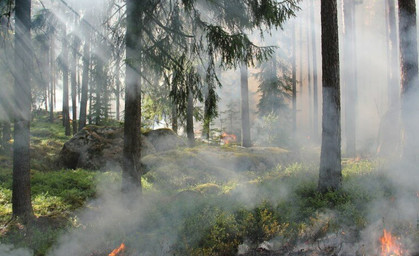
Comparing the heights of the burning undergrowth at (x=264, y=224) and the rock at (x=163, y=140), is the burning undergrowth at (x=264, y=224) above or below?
below

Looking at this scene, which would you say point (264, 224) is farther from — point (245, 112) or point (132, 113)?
point (245, 112)

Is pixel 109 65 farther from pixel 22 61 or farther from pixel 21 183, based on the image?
pixel 21 183

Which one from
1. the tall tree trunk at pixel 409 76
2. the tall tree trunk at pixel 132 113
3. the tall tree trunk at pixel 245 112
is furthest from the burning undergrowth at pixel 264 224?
the tall tree trunk at pixel 245 112

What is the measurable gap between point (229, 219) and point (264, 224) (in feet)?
2.36

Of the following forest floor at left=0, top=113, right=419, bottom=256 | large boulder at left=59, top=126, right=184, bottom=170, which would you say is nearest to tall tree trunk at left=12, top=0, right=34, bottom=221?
forest floor at left=0, top=113, right=419, bottom=256

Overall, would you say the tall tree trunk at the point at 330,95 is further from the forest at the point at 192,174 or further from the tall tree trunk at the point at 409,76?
the tall tree trunk at the point at 409,76

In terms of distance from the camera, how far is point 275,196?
764 cm

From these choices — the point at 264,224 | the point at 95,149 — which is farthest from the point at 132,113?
the point at 95,149

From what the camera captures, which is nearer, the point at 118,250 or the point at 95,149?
the point at 118,250

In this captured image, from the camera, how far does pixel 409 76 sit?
8453mm

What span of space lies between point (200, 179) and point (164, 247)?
555 cm

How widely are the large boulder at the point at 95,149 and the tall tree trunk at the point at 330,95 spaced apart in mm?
8649

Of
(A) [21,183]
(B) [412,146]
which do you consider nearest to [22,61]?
(A) [21,183]

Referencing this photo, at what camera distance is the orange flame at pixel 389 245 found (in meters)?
5.14
